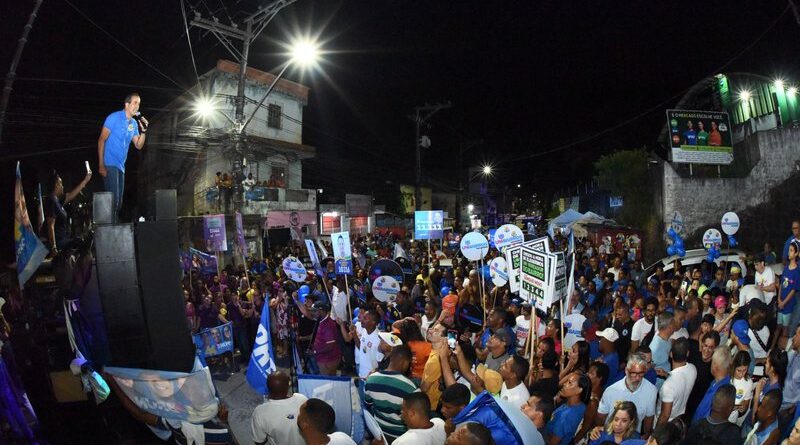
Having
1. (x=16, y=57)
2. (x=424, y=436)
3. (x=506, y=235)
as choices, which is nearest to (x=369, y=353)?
(x=424, y=436)

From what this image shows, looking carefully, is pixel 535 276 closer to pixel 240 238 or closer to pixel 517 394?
pixel 517 394

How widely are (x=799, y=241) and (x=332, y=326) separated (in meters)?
7.20

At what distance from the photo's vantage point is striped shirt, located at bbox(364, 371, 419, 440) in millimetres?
4043

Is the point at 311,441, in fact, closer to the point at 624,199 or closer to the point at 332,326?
the point at 332,326

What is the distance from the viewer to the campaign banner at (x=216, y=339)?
8.92m

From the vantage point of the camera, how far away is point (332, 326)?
7.46m

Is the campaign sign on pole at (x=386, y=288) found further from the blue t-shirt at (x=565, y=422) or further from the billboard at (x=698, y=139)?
the billboard at (x=698, y=139)

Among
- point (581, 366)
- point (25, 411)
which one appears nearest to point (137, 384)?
point (25, 411)

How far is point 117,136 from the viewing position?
6.11m

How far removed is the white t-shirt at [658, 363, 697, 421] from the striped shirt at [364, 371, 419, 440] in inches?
86.1

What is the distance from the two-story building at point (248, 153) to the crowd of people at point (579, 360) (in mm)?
16888

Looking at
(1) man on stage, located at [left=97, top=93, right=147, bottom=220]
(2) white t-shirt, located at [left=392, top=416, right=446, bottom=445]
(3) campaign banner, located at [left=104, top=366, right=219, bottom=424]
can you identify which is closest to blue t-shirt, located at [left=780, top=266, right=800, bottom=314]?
(2) white t-shirt, located at [left=392, top=416, right=446, bottom=445]

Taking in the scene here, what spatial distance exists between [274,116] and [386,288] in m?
25.7

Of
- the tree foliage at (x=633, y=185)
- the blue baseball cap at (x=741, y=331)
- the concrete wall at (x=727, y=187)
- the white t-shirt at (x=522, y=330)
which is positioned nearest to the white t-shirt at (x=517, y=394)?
the white t-shirt at (x=522, y=330)
